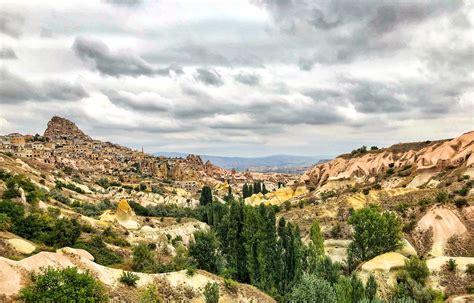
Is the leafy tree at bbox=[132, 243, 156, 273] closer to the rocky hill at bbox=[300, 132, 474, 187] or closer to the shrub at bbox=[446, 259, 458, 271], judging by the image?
the shrub at bbox=[446, 259, 458, 271]

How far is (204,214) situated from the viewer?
10475cm

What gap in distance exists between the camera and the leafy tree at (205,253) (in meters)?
47.8

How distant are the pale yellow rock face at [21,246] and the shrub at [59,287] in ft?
43.3

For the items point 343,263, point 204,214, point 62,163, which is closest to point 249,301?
point 343,263

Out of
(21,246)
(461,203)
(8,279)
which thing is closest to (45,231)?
(21,246)

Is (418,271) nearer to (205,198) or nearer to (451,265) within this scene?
(451,265)

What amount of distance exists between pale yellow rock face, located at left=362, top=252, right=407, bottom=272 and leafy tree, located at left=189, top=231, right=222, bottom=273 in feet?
59.2

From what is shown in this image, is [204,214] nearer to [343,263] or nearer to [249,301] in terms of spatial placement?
[343,263]

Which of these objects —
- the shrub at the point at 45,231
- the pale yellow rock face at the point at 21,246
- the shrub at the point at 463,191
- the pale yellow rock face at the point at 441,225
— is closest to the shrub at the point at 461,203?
A: the pale yellow rock face at the point at 441,225

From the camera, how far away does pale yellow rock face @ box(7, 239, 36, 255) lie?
36066 mm

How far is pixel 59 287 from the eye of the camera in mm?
23094

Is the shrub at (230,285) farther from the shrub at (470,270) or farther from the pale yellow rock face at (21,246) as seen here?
the shrub at (470,270)

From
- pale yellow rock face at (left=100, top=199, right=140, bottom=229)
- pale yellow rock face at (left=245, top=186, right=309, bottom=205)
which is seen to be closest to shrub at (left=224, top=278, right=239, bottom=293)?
pale yellow rock face at (left=100, top=199, right=140, bottom=229)

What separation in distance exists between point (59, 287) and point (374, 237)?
43.5m
